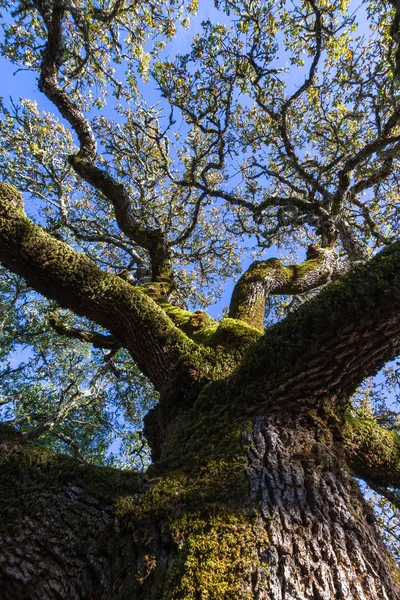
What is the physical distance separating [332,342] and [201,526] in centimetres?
146

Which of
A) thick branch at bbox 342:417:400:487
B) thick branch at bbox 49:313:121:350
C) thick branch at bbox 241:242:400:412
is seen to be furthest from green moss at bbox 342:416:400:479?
thick branch at bbox 49:313:121:350

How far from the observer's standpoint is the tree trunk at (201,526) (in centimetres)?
164

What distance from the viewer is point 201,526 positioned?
1818mm

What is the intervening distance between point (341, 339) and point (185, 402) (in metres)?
1.49

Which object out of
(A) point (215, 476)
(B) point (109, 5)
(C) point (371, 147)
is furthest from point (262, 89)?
(A) point (215, 476)

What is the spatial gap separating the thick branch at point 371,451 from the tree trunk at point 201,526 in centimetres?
77

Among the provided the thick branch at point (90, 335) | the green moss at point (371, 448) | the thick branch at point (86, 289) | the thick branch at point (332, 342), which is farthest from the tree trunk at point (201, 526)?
the thick branch at point (90, 335)

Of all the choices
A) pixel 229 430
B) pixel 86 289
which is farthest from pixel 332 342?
pixel 86 289

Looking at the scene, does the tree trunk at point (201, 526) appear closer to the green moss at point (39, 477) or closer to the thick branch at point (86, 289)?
the green moss at point (39, 477)

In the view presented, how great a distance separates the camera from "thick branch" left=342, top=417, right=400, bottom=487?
305 cm

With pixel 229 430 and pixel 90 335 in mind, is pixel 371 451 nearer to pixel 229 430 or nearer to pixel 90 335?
pixel 229 430

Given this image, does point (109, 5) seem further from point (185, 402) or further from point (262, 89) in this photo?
point (185, 402)

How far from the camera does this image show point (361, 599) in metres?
1.58

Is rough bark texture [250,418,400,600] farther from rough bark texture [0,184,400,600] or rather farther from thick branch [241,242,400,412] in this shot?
thick branch [241,242,400,412]
